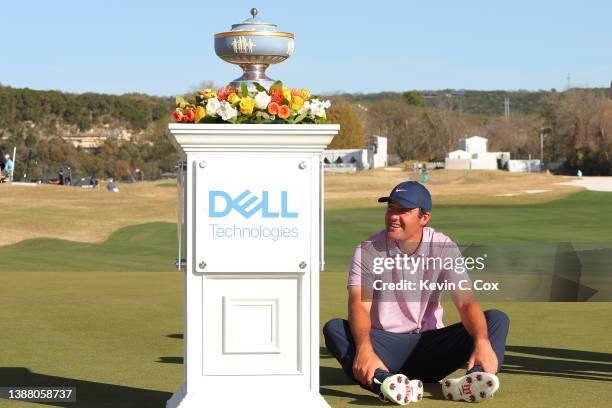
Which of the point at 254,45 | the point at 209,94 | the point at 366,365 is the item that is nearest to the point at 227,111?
the point at 209,94

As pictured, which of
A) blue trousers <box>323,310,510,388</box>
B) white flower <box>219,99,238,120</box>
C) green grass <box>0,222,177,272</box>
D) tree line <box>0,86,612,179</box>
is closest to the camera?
white flower <box>219,99,238,120</box>

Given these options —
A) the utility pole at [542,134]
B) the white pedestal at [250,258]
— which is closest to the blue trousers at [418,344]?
the white pedestal at [250,258]

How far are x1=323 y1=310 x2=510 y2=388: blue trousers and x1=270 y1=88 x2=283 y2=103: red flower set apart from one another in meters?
1.53

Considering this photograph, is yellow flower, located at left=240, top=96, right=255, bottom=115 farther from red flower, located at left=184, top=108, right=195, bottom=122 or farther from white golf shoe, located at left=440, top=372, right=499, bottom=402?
white golf shoe, located at left=440, top=372, right=499, bottom=402

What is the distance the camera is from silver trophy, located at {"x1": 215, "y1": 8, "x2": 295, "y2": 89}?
694 centimetres

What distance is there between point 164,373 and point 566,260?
8.83 feet

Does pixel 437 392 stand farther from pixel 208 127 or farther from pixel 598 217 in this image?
pixel 598 217

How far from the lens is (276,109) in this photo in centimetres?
650

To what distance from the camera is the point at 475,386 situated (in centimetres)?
693

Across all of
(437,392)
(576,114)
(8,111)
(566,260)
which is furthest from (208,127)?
(8,111)

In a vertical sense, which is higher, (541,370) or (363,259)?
(363,259)

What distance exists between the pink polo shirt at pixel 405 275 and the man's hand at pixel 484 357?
39 centimetres

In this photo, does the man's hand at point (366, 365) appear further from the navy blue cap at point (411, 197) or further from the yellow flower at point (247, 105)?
the yellow flower at point (247, 105)

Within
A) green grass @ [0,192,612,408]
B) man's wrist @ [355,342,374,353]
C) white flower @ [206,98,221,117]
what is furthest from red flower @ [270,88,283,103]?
green grass @ [0,192,612,408]
